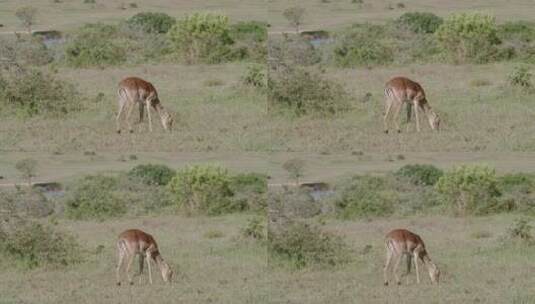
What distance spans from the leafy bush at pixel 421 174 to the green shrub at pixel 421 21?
200 cm

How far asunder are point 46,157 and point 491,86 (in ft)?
18.8

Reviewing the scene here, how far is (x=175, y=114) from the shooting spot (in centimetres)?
2134

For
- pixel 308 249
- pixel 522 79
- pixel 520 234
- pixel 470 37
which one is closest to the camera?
pixel 308 249

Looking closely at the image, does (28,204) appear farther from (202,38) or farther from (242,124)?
(202,38)

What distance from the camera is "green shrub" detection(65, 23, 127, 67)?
21.6 m

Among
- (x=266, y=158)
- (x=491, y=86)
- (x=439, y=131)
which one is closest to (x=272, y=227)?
(x=266, y=158)

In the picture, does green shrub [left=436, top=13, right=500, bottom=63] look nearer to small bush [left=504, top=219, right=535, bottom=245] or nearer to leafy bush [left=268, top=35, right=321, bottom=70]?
Answer: leafy bush [left=268, top=35, right=321, bottom=70]

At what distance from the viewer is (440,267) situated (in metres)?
20.7

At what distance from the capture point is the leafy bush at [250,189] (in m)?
20.6

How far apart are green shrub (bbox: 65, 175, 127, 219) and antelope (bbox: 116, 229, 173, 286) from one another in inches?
23.6

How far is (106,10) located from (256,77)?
2.25 m

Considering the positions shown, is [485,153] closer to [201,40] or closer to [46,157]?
[201,40]

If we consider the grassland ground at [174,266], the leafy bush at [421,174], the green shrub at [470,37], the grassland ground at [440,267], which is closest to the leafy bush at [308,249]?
the grassland ground at [440,267]

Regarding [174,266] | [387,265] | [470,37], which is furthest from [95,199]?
A: [470,37]
